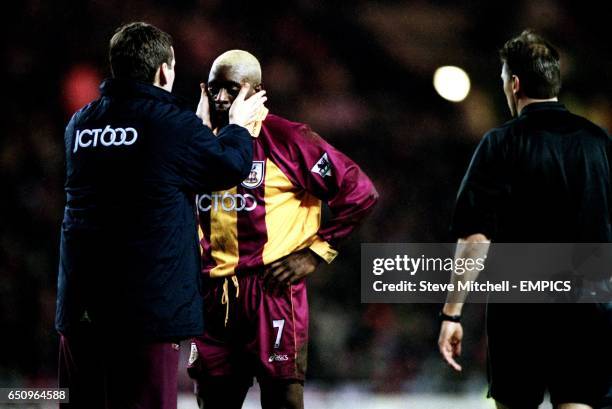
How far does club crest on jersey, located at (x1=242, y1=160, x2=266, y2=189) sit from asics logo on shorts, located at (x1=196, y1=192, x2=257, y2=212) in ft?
0.14

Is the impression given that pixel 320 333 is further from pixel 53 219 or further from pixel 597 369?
pixel 597 369

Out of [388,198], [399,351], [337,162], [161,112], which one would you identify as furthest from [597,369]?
[388,198]

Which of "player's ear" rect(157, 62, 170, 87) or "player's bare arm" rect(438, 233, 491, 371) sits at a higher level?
"player's ear" rect(157, 62, 170, 87)

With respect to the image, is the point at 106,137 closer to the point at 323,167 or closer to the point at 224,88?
the point at 224,88

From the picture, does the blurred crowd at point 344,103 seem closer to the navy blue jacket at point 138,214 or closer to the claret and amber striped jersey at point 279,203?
the claret and amber striped jersey at point 279,203

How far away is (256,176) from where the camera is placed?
3.43 meters

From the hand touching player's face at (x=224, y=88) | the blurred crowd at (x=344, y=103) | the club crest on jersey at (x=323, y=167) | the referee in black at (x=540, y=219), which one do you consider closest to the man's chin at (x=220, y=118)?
the hand touching player's face at (x=224, y=88)

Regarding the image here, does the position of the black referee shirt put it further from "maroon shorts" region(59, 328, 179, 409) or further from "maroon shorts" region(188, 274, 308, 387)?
"maroon shorts" region(59, 328, 179, 409)

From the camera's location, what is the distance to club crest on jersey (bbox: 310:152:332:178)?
11.3 feet

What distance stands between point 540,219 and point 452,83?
4.46 meters

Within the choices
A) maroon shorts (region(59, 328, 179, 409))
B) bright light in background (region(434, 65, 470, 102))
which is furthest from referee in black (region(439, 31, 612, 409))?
bright light in background (region(434, 65, 470, 102))

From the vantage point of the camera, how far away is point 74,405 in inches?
107

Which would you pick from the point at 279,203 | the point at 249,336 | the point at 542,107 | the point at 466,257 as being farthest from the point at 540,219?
the point at 249,336

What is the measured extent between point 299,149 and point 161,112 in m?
0.86
